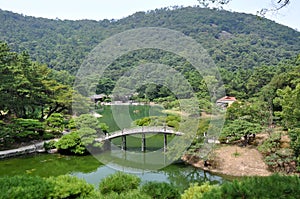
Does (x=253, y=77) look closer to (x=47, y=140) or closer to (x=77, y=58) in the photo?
(x=47, y=140)

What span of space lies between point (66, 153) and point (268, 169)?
28.1 feet

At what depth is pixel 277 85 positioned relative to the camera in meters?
19.5

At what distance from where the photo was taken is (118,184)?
727 cm

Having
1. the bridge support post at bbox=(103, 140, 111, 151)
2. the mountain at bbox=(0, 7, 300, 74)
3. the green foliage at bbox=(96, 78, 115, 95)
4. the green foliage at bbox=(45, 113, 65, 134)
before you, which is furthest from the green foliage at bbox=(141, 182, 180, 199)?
the mountain at bbox=(0, 7, 300, 74)

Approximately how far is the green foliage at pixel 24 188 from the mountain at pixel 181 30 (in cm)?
4196

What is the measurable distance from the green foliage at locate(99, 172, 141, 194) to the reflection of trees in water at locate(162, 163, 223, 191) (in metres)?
4.15

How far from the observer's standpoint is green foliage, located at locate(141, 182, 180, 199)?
241 inches

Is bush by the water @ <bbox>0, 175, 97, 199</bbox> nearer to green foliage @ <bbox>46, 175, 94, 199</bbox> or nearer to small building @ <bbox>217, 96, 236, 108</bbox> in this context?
green foliage @ <bbox>46, 175, 94, 199</bbox>

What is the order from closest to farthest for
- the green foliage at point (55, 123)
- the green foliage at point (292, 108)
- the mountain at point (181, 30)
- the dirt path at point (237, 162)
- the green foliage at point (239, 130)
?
the dirt path at point (237, 162) → the green foliage at point (292, 108) → the green foliage at point (239, 130) → the green foliage at point (55, 123) → the mountain at point (181, 30)

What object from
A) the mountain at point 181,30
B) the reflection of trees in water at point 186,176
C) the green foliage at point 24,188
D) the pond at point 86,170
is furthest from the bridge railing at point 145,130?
the mountain at point 181,30

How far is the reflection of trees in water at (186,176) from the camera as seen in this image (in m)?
11.6

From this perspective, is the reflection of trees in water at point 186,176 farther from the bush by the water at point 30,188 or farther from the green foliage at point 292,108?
the bush by the water at point 30,188

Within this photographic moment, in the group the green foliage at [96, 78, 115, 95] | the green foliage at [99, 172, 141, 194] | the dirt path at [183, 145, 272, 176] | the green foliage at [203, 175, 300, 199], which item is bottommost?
the dirt path at [183, 145, 272, 176]

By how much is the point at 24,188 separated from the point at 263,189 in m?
3.25
